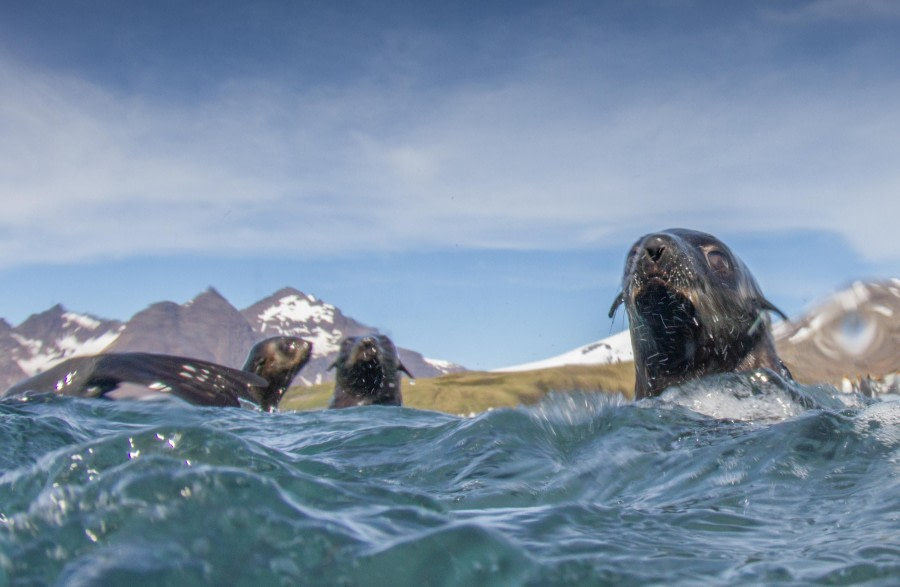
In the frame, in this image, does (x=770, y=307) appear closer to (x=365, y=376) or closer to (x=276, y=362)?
(x=365, y=376)

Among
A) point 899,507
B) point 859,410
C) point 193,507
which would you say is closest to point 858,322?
point 859,410

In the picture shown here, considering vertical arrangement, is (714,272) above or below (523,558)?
above

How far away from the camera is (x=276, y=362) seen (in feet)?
34.4

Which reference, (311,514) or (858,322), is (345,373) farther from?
(311,514)

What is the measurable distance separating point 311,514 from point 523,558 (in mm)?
596

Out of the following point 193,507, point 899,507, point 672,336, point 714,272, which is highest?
point 714,272

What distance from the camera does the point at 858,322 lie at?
296 inches

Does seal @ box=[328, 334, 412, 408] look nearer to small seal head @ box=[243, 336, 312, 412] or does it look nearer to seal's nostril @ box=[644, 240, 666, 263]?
small seal head @ box=[243, 336, 312, 412]

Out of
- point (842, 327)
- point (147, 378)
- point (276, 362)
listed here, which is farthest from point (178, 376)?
point (842, 327)

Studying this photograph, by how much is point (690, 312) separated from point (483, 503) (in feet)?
7.73

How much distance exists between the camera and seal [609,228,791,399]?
506 centimetres

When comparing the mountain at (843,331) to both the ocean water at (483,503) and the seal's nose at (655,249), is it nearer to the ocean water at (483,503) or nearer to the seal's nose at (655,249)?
the seal's nose at (655,249)

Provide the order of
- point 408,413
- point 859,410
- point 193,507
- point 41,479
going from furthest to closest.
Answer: point 408,413
point 859,410
point 41,479
point 193,507

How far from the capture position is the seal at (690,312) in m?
5.06
